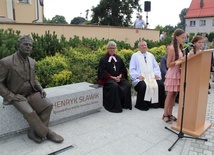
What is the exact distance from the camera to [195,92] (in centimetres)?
366

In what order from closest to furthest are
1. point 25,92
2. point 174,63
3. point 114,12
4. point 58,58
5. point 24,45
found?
1. point 24,45
2. point 25,92
3. point 174,63
4. point 58,58
5. point 114,12

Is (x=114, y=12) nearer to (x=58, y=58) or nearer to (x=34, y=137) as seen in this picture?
(x=58, y=58)

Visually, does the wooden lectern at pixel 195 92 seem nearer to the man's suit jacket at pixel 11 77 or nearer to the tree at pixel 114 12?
the man's suit jacket at pixel 11 77

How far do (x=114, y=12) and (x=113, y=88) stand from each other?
3017 cm

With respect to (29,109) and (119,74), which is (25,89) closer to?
(29,109)

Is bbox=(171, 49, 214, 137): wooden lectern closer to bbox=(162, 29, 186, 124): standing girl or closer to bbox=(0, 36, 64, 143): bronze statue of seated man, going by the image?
bbox=(162, 29, 186, 124): standing girl

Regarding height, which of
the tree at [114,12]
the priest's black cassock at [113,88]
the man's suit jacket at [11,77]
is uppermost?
the tree at [114,12]

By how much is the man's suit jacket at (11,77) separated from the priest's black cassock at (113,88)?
224 cm

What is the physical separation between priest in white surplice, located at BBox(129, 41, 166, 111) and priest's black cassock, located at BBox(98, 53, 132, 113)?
26cm

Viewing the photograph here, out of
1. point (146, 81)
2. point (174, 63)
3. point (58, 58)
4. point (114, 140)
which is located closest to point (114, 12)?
point (58, 58)

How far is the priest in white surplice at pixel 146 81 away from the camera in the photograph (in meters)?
5.25

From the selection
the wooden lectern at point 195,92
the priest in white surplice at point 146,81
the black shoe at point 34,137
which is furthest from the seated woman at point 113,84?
the black shoe at point 34,137

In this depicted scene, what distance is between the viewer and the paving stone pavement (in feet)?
10.7

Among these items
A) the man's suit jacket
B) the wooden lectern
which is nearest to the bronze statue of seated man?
the man's suit jacket
